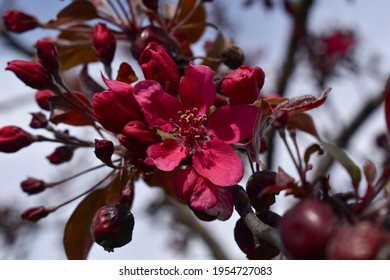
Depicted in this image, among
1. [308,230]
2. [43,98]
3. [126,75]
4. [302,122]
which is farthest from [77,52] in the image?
[308,230]

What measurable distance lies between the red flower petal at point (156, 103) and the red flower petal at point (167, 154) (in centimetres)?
5

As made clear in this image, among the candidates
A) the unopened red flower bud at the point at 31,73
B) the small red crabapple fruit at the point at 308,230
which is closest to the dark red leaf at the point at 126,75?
the unopened red flower bud at the point at 31,73

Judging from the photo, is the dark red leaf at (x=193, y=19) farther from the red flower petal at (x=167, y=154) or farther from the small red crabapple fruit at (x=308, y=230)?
the small red crabapple fruit at (x=308, y=230)

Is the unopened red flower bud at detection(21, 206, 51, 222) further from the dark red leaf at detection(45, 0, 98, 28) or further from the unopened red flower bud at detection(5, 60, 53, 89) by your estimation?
the dark red leaf at detection(45, 0, 98, 28)

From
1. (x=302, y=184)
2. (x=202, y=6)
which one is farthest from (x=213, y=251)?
(x=302, y=184)

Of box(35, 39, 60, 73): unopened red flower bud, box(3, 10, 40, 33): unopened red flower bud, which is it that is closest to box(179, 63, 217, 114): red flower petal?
box(35, 39, 60, 73): unopened red flower bud

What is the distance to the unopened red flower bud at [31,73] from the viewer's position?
1545 millimetres

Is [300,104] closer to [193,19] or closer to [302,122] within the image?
[302,122]

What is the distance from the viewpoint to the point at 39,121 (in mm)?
1624

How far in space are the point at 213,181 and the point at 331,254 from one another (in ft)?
1.71

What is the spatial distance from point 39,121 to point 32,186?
0.22 meters

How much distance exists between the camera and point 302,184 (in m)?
0.99

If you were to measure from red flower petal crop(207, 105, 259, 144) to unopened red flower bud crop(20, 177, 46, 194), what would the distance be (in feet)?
2.10

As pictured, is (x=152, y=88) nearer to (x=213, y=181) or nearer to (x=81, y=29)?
(x=213, y=181)
